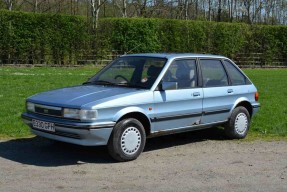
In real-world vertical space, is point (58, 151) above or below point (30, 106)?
below

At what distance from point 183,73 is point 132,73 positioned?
34.5 inches

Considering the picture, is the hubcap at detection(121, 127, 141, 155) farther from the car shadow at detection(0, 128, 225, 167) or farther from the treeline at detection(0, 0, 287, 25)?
the treeline at detection(0, 0, 287, 25)

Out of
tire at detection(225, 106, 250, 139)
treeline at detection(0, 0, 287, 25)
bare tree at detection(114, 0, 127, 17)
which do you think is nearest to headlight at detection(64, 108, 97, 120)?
tire at detection(225, 106, 250, 139)

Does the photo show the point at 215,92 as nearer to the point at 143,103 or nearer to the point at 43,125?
the point at 143,103

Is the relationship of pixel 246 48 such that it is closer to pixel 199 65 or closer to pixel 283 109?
pixel 283 109

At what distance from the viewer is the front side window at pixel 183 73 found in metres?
7.46

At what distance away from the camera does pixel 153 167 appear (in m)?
6.41

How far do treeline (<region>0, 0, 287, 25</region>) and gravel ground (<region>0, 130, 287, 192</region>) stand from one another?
24.5 meters

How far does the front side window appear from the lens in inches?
294

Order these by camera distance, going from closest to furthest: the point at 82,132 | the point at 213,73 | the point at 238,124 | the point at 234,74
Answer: the point at 82,132 → the point at 213,73 → the point at 238,124 → the point at 234,74

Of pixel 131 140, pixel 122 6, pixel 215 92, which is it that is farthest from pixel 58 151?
pixel 122 6

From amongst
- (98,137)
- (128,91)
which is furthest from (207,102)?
(98,137)

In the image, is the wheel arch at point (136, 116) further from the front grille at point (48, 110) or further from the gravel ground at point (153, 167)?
the front grille at point (48, 110)

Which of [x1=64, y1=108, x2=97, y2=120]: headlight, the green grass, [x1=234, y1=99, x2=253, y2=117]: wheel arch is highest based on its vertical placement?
[x1=64, y1=108, x2=97, y2=120]: headlight
